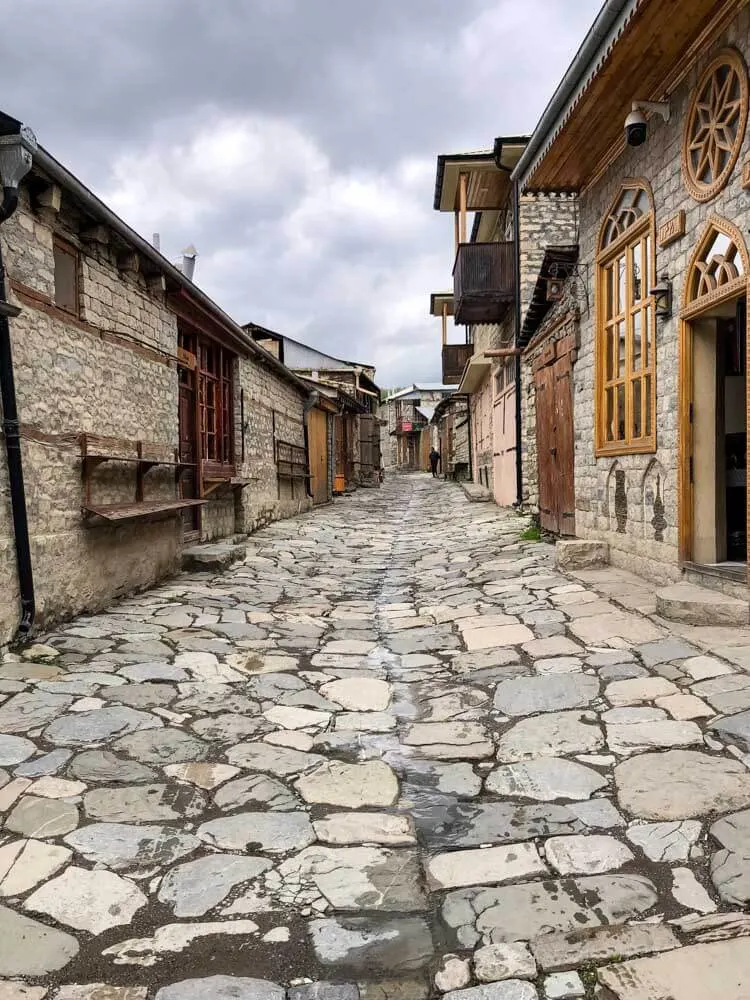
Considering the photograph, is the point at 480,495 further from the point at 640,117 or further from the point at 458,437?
the point at 640,117

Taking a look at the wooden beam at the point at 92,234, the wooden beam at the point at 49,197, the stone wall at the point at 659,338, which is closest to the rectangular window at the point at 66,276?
the wooden beam at the point at 92,234

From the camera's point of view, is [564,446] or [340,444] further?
[340,444]

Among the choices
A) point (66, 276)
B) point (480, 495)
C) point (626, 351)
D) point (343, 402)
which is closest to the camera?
point (66, 276)

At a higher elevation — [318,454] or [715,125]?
[715,125]

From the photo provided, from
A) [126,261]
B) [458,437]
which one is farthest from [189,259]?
[458,437]

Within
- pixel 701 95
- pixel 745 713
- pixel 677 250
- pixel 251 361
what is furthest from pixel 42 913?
pixel 251 361

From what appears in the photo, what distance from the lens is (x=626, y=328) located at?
6629mm

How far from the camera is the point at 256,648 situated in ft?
18.0

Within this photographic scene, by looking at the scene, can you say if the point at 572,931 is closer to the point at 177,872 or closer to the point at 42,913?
the point at 177,872

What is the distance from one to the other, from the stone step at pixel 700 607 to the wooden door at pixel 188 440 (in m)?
6.05

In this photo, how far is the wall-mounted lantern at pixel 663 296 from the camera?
5652 millimetres

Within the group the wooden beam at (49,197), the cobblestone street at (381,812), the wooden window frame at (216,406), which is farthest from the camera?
the wooden window frame at (216,406)

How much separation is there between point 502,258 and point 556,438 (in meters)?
6.33

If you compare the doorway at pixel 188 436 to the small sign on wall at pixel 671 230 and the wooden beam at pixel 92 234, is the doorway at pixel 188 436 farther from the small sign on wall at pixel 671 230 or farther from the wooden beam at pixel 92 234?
the small sign on wall at pixel 671 230
